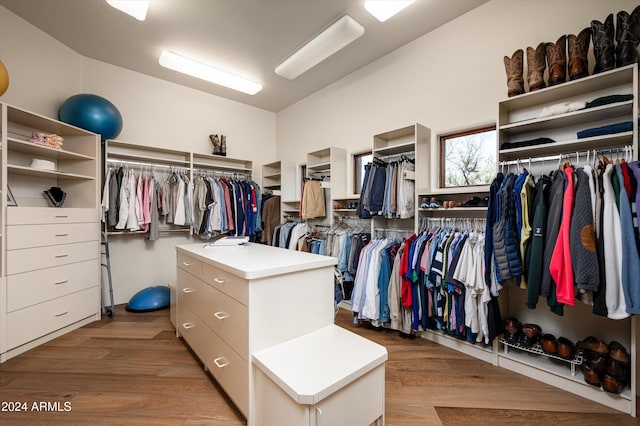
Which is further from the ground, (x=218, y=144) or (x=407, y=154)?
(x=218, y=144)

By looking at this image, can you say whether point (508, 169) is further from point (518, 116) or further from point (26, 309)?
point (26, 309)

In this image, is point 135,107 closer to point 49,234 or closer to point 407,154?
point 49,234

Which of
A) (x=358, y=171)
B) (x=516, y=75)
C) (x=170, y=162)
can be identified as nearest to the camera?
(x=516, y=75)

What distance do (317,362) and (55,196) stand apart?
3165 millimetres

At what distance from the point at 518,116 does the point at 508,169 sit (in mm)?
457

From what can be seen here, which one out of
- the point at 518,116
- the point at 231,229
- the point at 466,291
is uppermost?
the point at 518,116

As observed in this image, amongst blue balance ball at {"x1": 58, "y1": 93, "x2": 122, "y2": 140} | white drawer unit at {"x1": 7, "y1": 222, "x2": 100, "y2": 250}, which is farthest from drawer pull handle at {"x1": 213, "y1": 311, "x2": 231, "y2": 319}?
blue balance ball at {"x1": 58, "y1": 93, "x2": 122, "y2": 140}

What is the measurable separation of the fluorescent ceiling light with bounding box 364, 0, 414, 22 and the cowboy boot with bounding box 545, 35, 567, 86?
1124mm

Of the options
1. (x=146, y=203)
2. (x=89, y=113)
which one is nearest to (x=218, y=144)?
(x=146, y=203)

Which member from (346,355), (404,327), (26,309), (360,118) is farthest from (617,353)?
(26,309)

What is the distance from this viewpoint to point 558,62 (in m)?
1.80

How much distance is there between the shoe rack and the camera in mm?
1578

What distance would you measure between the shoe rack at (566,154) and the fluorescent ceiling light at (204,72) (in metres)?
3.06

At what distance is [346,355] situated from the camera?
130cm
